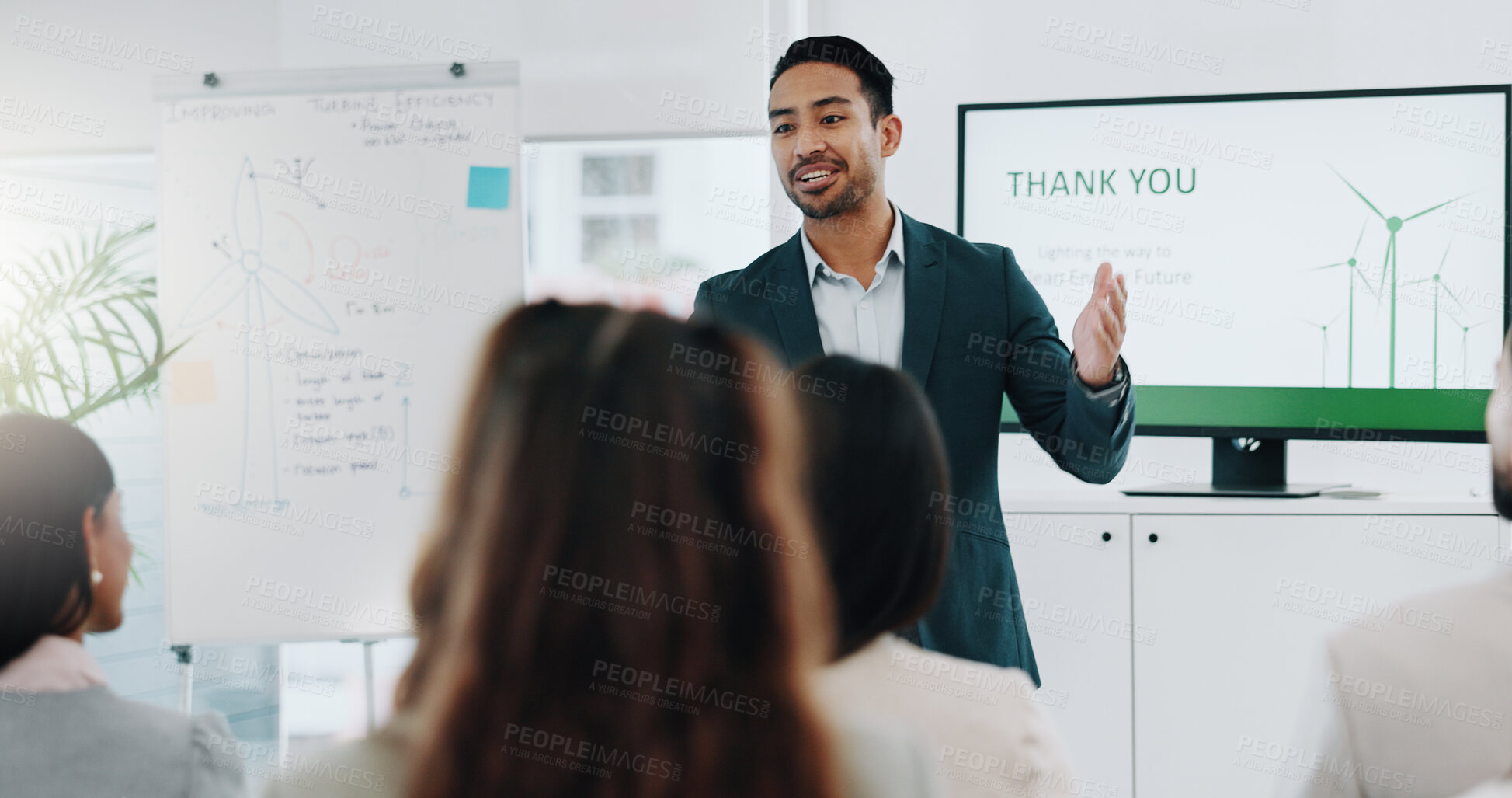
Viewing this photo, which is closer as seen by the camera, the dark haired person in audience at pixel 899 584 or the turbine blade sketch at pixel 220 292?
the dark haired person in audience at pixel 899 584

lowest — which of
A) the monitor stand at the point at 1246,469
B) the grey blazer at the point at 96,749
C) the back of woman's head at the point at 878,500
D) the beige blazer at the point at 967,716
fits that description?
the grey blazer at the point at 96,749

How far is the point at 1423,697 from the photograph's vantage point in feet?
2.85

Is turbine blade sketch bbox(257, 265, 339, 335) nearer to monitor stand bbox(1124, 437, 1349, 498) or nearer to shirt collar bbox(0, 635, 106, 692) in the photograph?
shirt collar bbox(0, 635, 106, 692)

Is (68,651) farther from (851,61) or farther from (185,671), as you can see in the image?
(851,61)

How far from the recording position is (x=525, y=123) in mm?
2852

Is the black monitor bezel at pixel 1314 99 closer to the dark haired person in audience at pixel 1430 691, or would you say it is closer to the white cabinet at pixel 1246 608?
the white cabinet at pixel 1246 608

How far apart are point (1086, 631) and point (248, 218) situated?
2.13m

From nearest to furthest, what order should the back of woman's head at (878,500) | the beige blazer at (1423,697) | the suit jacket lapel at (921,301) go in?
the beige blazer at (1423,697)
the back of woman's head at (878,500)
the suit jacket lapel at (921,301)

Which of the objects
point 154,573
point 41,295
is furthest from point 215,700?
point 41,295

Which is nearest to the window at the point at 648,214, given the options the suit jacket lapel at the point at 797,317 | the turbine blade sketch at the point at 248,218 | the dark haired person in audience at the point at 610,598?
the turbine blade sketch at the point at 248,218

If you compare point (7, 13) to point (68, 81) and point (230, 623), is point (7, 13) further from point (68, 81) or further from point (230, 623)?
point (230, 623)

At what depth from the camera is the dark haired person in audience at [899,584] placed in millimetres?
920

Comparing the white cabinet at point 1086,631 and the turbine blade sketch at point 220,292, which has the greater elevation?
the turbine blade sketch at point 220,292

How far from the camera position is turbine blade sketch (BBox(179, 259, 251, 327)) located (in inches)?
96.3
